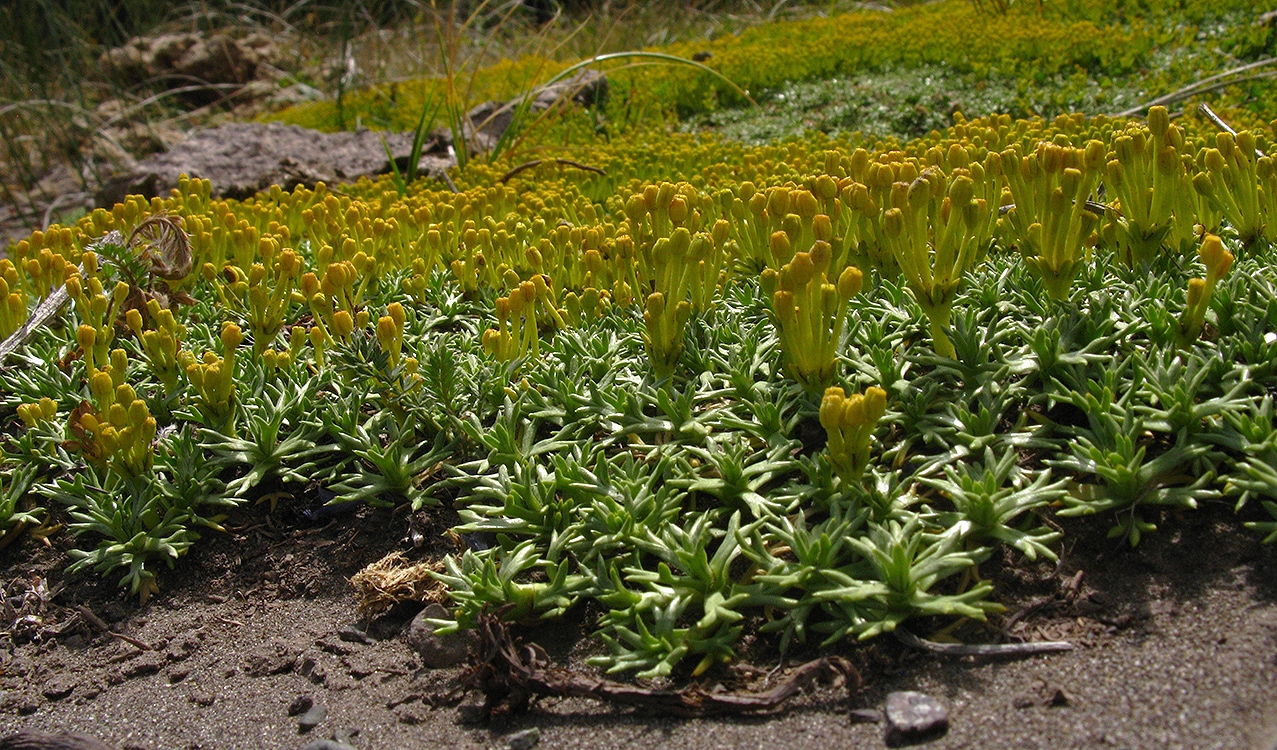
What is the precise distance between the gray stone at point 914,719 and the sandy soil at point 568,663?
0.03m

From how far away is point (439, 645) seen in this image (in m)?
2.36

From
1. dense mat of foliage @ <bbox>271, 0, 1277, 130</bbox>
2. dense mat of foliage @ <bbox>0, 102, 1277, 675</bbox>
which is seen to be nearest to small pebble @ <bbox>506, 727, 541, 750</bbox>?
dense mat of foliage @ <bbox>0, 102, 1277, 675</bbox>

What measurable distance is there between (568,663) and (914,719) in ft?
2.60

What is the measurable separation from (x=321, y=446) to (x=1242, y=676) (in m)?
2.41

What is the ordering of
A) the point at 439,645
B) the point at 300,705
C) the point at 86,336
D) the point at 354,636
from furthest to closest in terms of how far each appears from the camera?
the point at 86,336
the point at 354,636
the point at 439,645
the point at 300,705

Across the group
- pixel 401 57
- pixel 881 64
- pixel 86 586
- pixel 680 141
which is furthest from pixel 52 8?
pixel 86 586

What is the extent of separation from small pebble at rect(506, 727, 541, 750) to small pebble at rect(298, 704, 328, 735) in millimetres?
470

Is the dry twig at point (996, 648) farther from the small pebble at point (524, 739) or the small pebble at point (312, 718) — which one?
the small pebble at point (312, 718)

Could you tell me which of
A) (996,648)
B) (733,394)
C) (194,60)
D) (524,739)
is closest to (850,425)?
(996,648)

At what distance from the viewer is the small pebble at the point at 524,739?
79.3 inches

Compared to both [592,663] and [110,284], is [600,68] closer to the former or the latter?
[110,284]

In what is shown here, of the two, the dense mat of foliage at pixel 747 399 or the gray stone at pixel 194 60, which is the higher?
the gray stone at pixel 194 60

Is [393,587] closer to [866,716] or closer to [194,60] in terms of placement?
[866,716]

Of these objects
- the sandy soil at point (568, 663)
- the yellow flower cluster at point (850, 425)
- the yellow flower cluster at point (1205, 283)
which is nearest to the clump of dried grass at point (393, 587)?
the sandy soil at point (568, 663)
